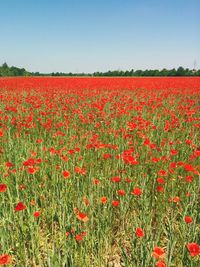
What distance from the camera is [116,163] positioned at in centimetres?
376

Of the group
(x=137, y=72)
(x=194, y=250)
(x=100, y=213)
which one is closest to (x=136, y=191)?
(x=100, y=213)

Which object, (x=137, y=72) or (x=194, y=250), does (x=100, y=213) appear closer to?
(x=194, y=250)

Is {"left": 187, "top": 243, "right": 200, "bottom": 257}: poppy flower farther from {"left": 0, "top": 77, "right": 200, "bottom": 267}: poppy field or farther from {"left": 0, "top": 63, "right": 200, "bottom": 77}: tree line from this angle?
{"left": 0, "top": 63, "right": 200, "bottom": 77}: tree line

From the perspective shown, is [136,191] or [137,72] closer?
[136,191]

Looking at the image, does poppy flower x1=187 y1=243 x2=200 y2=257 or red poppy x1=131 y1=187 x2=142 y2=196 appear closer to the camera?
poppy flower x1=187 y1=243 x2=200 y2=257

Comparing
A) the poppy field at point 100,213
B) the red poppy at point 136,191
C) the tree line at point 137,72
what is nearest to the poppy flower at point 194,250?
the poppy field at point 100,213

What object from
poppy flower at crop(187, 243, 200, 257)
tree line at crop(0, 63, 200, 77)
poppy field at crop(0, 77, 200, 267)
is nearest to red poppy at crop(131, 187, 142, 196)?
poppy field at crop(0, 77, 200, 267)

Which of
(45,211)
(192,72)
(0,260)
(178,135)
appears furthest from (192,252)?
(192,72)

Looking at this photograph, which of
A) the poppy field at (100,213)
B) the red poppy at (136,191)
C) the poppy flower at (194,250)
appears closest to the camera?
the poppy flower at (194,250)

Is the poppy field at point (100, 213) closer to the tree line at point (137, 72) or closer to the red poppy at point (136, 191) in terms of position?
the red poppy at point (136, 191)

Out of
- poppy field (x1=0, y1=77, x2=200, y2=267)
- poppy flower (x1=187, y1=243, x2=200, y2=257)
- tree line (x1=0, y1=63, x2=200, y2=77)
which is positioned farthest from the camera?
tree line (x1=0, y1=63, x2=200, y2=77)

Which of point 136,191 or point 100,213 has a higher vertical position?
point 136,191

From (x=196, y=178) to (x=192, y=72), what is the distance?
174 ft

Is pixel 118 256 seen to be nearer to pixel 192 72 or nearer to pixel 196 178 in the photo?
pixel 196 178
